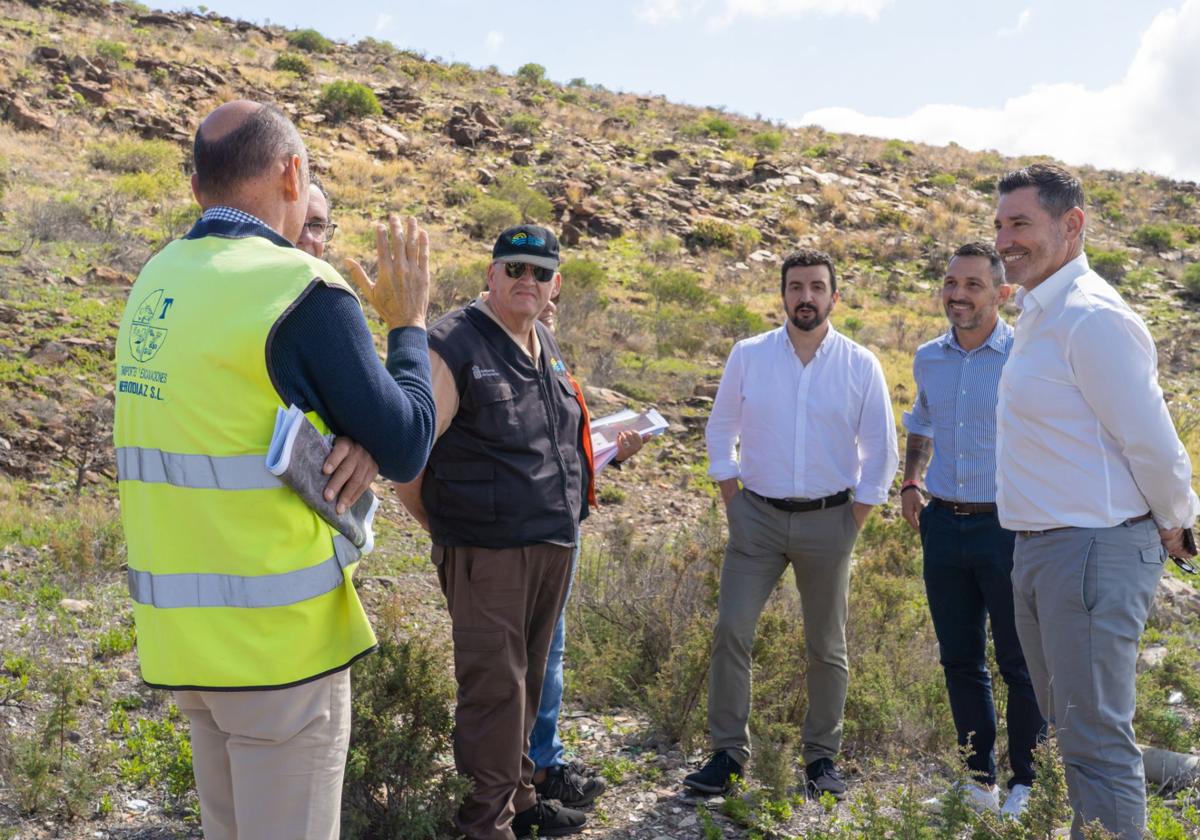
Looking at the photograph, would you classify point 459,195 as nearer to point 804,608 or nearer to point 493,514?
point 804,608

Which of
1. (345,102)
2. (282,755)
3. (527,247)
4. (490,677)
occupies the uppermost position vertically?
(345,102)

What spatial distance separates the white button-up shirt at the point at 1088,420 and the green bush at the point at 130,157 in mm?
16589

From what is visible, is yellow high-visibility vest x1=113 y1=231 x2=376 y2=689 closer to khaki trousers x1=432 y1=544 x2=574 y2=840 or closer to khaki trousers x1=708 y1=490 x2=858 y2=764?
khaki trousers x1=432 y1=544 x2=574 y2=840

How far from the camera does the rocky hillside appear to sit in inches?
221

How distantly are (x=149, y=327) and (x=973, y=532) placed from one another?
330cm

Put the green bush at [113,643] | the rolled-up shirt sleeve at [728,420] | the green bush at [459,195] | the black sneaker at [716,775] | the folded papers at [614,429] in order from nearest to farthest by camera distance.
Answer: the black sneaker at [716,775] < the folded papers at [614,429] < the rolled-up shirt sleeve at [728,420] < the green bush at [113,643] < the green bush at [459,195]

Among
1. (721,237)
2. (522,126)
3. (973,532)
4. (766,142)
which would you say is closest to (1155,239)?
(766,142)

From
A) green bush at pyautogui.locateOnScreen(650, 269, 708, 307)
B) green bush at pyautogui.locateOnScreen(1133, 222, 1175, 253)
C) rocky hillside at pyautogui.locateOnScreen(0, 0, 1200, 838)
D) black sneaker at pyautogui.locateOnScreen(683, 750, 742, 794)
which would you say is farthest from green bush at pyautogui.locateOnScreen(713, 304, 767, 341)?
green bush at pyautogui.locateOnScreen(1133, 222, 1175, 253)

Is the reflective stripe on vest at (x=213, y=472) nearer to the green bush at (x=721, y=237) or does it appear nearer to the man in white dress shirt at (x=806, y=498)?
the man in white dress shirt at (x=806, y=498)

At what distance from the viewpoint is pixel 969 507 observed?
4.16 meters

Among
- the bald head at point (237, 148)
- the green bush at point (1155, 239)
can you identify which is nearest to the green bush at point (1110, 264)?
the green bush at point (1155, 239)

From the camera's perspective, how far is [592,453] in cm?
385

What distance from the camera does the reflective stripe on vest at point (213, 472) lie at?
192 cm

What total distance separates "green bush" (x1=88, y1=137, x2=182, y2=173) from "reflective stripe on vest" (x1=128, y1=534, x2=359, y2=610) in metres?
16.6
